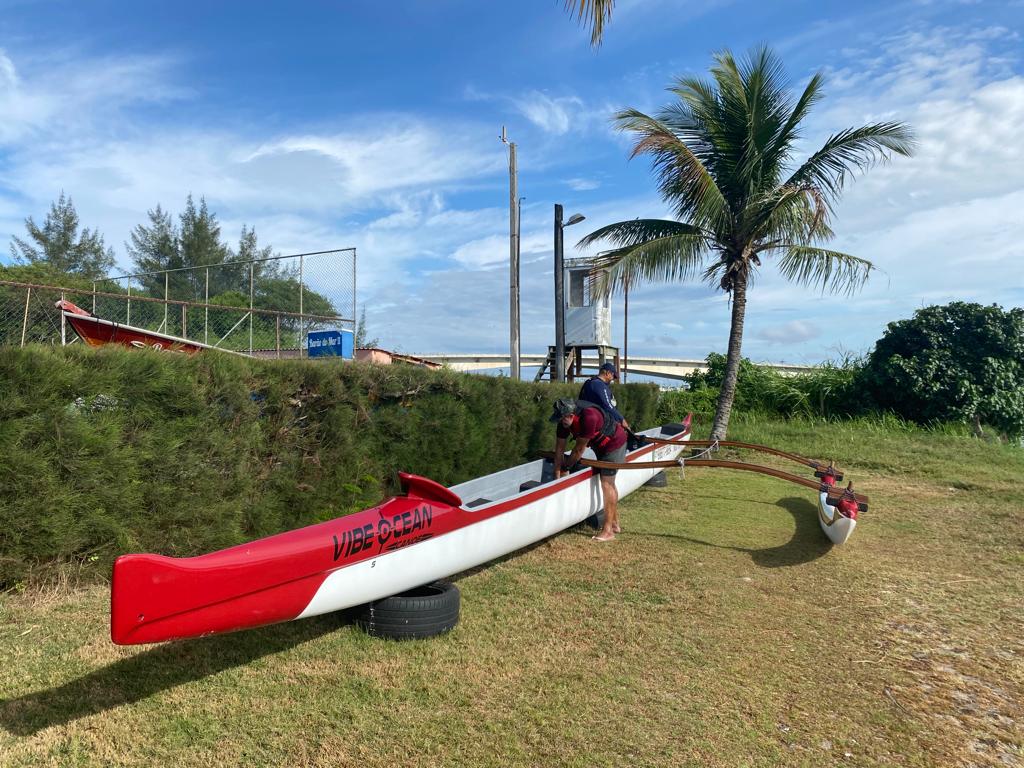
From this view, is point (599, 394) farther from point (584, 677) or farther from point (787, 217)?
point (787, 217)

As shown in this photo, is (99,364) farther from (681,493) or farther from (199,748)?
(681,493)

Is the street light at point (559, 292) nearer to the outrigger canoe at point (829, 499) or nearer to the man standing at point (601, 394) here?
the man standing at point (601, 394)

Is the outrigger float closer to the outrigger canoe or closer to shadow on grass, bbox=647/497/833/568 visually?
the outrigger canoe

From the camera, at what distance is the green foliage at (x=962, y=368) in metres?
15.1

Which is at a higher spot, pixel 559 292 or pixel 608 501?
pixel 559 292

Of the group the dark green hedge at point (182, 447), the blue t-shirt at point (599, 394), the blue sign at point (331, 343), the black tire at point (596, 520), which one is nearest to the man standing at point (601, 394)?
the blue t-shirt at point (599, 394)

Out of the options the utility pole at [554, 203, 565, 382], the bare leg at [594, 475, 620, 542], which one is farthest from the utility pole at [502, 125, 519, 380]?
the bare leg at [594, 475, 620, 542]

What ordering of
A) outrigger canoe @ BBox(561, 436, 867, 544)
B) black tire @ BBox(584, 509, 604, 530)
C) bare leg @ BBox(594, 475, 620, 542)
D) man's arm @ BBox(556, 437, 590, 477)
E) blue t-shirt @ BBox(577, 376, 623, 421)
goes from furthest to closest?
blue t-shirt @ BBox(577, 376, 623, 421), black tire @ BBox(584, 509, 604, 530), bare leg @ BBox(594, 475, 620, 542), man's arm @ BBox(556, 437, 590, 477), outrigger canoe @ BBox(561, 436, 867, 544)

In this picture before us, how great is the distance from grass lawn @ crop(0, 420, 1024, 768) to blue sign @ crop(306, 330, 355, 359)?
7.29m

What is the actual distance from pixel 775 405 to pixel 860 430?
3.68 m

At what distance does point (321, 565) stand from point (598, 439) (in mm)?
4107

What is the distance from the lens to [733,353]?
14.2 m

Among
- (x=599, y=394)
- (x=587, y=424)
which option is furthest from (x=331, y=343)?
(x=587, y=424)

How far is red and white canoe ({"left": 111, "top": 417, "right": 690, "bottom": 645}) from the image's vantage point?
2729mm
